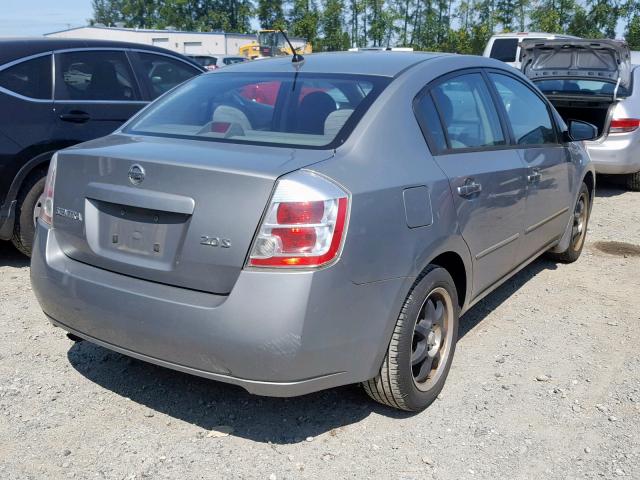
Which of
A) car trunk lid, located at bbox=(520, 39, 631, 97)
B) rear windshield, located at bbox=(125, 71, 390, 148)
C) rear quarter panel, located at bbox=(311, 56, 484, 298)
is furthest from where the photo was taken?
car trunk lid, located at bbox=(520, 39, 631, 97)

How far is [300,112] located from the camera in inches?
127

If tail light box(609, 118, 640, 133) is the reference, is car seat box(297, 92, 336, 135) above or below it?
above

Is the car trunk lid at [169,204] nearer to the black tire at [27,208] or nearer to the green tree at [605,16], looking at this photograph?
the black tire at [27,208]

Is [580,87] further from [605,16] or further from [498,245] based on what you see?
[605,16]

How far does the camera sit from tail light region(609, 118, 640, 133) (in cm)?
811

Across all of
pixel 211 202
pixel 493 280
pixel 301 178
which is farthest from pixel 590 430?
pixel 211 202

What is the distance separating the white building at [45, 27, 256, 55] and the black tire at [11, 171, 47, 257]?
4946cm

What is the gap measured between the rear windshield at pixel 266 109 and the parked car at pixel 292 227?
0.04 feet

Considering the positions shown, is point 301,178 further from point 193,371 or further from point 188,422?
point 188,422

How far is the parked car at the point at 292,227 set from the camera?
2.53 m

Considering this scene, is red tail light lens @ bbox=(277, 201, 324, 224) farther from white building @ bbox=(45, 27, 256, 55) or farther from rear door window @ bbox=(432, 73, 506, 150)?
white building @ bbox=(45, 27, 256, 55)

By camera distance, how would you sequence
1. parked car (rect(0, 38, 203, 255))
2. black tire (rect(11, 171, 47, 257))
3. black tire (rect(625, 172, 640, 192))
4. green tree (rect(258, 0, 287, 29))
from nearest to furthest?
parked car (rect(0, 38, 203, 255)), black tire (rect(11, 171, 47, 257)), black tire (rect(625, 172, 640, 192)), green tree (rect(258, 0, 287, 29))

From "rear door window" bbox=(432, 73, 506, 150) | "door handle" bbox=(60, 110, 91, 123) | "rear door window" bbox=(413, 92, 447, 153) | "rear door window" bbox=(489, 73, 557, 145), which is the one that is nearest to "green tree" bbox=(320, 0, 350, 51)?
"door handle" bbox=(60, 110, 91, 123)

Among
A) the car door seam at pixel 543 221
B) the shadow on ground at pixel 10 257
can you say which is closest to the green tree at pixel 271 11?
the shadow on ground at pixel 10 257
